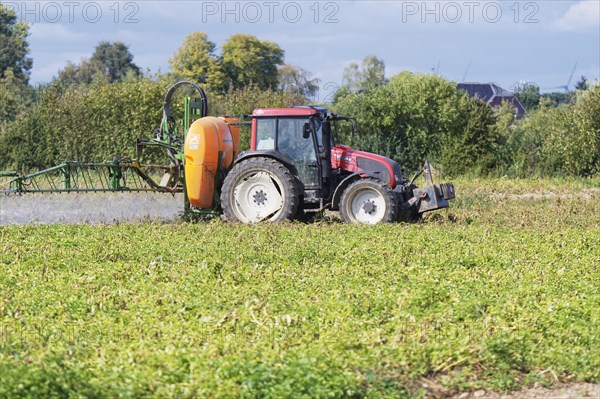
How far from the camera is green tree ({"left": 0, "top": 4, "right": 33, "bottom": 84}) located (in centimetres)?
6475

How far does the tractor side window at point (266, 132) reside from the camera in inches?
667

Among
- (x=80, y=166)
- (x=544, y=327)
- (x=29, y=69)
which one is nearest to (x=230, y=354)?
(x=544, y=327)

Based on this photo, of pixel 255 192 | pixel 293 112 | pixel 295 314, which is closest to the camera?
pixel 295 314

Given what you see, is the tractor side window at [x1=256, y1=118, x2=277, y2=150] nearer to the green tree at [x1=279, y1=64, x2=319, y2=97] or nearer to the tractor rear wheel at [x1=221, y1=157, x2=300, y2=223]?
the tractor rear wheel at [x1=221, y1=157, x2=300, y2=223]

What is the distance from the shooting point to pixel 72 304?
348 inches

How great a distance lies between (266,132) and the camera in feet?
55.9

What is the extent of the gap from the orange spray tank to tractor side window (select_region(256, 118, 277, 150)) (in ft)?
2.14

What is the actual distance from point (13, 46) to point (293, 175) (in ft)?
173

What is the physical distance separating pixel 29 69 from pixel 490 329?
2538 inches

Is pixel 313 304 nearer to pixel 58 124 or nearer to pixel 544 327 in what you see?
pixel 544 327

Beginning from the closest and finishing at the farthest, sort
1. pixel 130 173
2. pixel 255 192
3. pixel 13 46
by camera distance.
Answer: pixel 255 192
pixel 130 173
pixel 13 46

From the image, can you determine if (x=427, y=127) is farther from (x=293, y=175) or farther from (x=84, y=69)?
(x=84, y=69)

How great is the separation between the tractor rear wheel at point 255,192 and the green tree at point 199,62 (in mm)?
52714

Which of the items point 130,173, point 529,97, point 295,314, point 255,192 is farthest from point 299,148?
point 529,97
